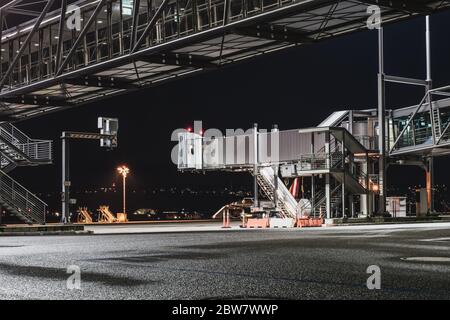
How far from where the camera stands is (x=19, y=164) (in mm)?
46344

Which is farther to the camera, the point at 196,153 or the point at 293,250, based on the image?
the point at 196,153

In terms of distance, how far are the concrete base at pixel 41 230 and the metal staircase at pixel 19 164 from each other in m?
4.29

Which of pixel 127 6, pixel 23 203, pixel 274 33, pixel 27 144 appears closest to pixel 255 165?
pixel 27 144

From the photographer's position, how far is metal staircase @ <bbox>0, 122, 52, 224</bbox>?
1638 inches

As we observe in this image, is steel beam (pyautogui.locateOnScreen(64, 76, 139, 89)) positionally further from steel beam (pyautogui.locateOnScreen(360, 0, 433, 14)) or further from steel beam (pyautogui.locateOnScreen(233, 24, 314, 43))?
steel beam (pyautogui.locateOnScreen(360, 0, 433, 14))

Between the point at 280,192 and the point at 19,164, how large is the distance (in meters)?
20.7

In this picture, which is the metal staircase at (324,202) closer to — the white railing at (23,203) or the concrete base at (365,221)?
the concrete base at (365,221)

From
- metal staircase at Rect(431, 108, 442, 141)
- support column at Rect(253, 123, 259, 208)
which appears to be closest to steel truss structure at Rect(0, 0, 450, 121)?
support column at Rect(253, 123, 259, 208)

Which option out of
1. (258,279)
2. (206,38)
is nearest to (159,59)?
(206,38)

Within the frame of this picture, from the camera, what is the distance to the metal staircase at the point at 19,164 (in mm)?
41594

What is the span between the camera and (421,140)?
58.7 m

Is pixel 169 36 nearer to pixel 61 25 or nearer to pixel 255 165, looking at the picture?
pixel 61 25
